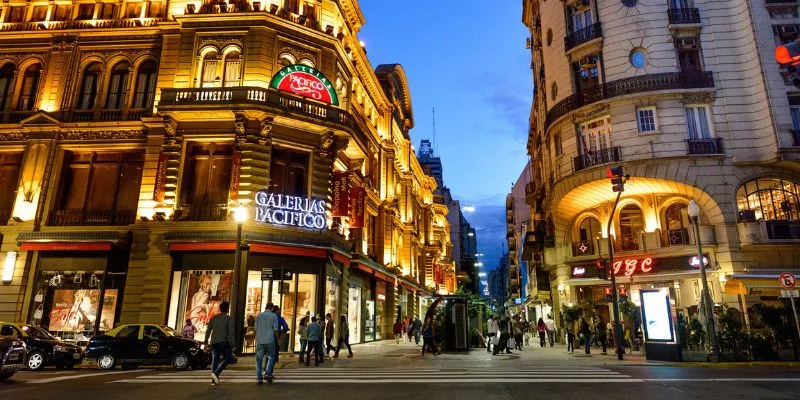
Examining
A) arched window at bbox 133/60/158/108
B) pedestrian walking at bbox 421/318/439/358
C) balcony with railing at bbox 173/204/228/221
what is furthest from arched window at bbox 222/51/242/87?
pedestrian walking at bbox 421/318/439/358

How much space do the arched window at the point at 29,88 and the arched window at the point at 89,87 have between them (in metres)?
2.22

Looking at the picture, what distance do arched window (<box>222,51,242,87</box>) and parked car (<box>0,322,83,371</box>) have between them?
12.9 meters

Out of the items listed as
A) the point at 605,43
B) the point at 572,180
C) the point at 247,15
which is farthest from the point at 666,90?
the point at 247,15

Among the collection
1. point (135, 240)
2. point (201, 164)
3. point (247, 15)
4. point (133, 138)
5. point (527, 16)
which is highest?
point (527, 16)

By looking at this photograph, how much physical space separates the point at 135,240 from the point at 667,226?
88.0ft

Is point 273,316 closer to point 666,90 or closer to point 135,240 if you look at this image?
point 135,240

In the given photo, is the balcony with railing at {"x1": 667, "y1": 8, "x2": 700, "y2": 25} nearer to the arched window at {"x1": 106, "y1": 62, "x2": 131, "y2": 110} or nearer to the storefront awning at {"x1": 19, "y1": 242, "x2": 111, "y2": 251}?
the arched window at {"x1": 106, "y1": 62, "x2": 131, "y2": 110}

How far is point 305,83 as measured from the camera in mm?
22656

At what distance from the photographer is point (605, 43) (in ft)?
84.7

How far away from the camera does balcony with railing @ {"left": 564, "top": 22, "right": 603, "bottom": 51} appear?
85.9 feet

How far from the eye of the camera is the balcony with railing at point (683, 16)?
993 inches

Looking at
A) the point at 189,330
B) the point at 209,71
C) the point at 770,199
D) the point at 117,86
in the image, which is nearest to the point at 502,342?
the point at 189,330

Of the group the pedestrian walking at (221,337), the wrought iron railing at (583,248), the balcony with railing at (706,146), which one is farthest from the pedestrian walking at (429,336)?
the balcony with railing at (706,146)

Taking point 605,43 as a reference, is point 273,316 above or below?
below
